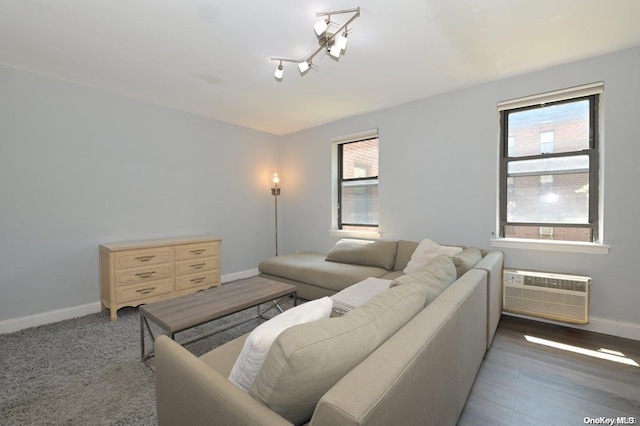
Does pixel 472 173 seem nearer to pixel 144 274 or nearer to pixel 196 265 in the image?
pixel 196 265

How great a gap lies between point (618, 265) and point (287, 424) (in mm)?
3244

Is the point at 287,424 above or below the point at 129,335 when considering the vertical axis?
above

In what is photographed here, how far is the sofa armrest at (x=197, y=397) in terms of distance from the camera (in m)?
0.78

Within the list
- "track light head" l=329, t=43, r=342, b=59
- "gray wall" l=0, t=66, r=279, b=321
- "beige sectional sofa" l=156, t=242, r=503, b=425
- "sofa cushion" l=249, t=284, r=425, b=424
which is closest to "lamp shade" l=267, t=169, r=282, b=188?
"gray wall" l=0, t=66, r=279, b=321

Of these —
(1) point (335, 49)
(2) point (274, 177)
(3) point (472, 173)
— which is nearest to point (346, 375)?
(1) point (335, 49)

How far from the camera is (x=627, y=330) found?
7.93 feet

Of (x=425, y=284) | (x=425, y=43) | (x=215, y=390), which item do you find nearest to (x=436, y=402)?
(x=425, y=284)

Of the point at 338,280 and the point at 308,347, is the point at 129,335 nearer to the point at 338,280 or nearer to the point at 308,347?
the point at 338,280

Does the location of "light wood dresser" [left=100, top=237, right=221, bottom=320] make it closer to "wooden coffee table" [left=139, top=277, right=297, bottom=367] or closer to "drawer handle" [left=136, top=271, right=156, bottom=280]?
"drawer handle" [left=136, top=271, right=156, bottom=280]

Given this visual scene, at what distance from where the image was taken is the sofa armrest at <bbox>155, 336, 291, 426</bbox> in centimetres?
78

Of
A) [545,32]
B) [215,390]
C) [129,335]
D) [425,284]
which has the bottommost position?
[129,335]

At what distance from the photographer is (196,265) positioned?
11.7ft

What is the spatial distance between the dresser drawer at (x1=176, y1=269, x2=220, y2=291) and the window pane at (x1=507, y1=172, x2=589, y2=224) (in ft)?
12.1

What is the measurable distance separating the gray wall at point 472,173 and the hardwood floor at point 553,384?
67 cm
